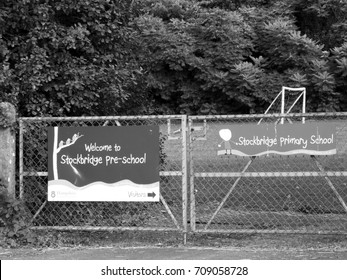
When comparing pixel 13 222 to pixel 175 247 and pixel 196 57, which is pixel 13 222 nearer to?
pixel 175 247

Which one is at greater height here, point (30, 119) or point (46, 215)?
point (30, 119)

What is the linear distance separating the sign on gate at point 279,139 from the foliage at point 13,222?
2.72 m

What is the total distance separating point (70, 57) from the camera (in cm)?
873

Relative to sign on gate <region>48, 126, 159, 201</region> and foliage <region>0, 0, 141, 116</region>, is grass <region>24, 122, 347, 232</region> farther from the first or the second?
foliage <region>0, 0, 141, 116</region>

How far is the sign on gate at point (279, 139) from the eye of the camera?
712cm

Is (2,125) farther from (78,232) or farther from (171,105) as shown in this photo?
(171,105)

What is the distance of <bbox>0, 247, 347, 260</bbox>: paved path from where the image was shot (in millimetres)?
6793

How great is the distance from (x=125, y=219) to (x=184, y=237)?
1.73 m

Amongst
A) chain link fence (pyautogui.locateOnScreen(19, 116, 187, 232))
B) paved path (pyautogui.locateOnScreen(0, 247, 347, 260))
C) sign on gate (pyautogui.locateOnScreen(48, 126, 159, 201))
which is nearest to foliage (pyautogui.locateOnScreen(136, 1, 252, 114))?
chain link fence (pyautogui.locateOnScreen(19, 116, 187, 232))

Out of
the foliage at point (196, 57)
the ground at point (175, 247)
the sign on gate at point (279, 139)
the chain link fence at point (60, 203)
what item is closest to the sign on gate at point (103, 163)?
the chain link fence at point (60, 203)

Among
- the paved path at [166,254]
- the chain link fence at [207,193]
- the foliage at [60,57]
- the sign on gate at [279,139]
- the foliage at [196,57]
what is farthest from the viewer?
the foliage at [196,57]

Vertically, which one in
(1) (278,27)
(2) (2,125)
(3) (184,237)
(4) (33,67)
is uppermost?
(1) (278,27)

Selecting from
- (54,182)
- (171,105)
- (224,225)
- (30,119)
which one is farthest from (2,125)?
(171,105)

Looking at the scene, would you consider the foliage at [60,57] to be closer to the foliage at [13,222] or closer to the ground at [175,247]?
the foliage at [13,222]
